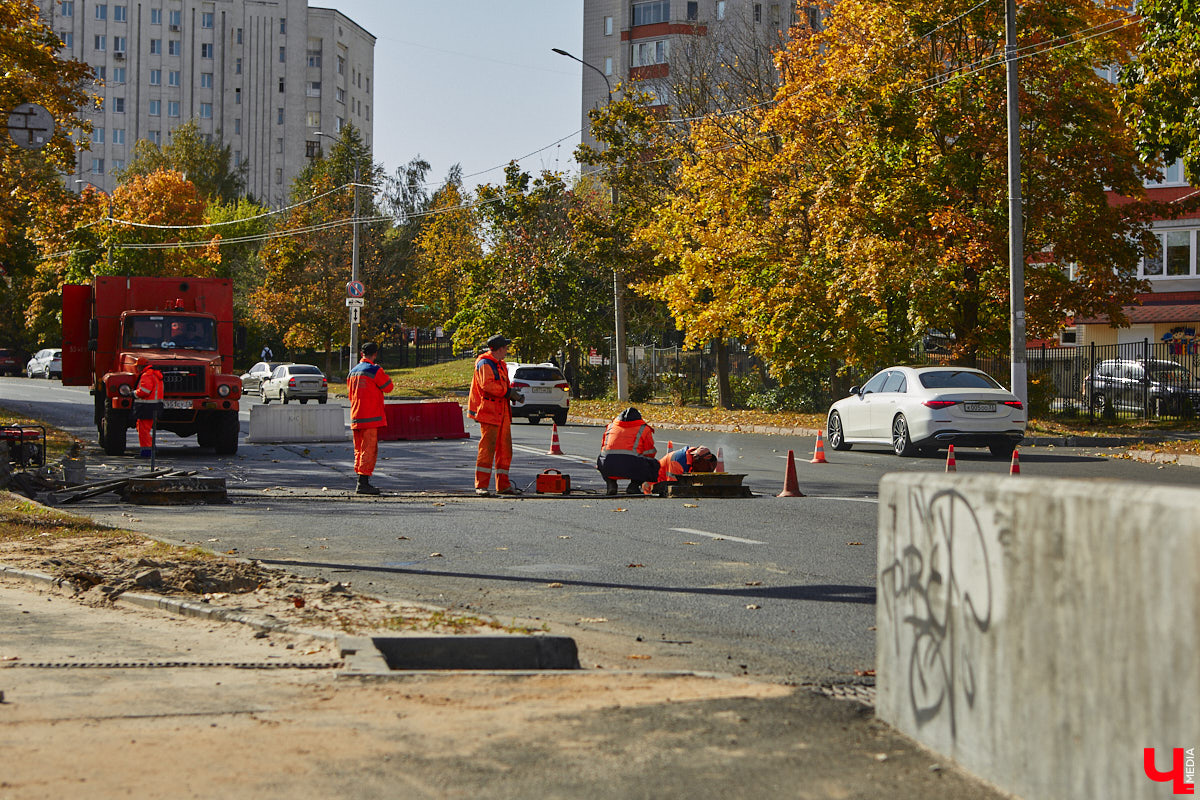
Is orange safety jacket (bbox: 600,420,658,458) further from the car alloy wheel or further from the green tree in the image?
the green tree

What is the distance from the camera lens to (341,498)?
15.1 metres

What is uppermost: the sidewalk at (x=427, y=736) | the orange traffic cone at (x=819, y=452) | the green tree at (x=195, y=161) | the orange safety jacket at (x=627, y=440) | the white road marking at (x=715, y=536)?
the green tree at (x=195, y=161)

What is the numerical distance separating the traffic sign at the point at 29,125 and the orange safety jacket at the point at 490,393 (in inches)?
243

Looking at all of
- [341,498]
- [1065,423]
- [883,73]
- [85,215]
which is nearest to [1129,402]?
[1065,423]

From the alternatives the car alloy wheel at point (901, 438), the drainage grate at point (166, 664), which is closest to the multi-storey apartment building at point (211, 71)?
the car alloy wheel at point (901, 438)

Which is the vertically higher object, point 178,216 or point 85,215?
point 178,216

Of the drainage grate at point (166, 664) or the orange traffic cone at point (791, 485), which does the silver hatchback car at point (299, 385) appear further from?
the drainage grate at point (166, 664)

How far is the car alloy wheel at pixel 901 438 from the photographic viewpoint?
21.5 metres

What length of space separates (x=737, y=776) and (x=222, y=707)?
2.25m

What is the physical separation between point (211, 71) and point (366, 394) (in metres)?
103

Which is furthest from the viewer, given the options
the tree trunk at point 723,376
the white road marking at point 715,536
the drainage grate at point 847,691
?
the tree trunk at point 723,376

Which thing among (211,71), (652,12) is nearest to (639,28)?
(652,12)

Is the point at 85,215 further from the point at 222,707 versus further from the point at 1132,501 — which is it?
the point at 1132,501

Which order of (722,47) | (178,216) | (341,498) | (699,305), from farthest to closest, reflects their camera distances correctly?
1. (178,216)
2. (722,47)
3. (699,305)
4. (341,498)
